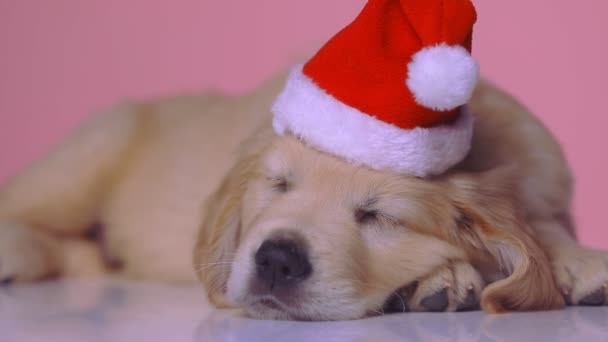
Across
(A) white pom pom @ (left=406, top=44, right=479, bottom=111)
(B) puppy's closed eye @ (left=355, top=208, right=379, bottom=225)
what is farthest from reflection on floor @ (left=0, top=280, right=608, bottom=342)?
(A) white pom pom @ (left=406, top=44, right=479, bottom=111)

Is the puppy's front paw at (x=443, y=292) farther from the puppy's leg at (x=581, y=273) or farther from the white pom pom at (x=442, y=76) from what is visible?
the white pom pom at (x=442, y=76)

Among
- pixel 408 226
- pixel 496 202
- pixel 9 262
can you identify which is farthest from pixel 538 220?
pixel 9 262

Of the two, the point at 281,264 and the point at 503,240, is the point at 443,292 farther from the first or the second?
the point at 281,264

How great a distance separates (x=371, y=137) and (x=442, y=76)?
0.26m

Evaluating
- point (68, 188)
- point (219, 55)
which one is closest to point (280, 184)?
point (68, 188)

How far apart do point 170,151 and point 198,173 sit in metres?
0.27

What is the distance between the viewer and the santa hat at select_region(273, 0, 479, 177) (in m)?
2.60

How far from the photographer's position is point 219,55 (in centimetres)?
584

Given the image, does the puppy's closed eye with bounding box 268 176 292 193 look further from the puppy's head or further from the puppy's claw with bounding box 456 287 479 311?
the puppy's claw with bounding box 456 287 479 311

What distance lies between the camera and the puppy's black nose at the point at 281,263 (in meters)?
2.50

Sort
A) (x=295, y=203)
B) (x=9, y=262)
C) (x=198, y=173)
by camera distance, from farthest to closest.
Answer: (x=198, y=173)
(x=9, y=262)
(x=295, y=203)

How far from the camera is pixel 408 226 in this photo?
9.00ft

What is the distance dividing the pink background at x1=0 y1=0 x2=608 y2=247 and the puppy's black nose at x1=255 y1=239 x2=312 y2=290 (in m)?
2.96

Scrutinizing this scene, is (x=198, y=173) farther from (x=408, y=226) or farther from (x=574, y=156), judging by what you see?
(x=574, y=156)
